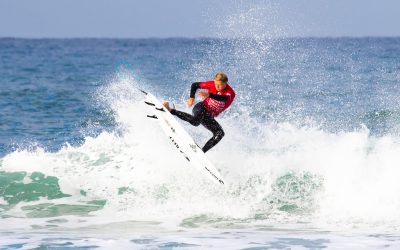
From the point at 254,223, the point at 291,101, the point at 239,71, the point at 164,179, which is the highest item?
the point at 239,71

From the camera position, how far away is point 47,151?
52.0 feet

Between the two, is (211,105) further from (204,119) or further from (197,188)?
(197,188)

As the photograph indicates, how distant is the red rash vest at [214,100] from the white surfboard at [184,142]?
0.54 metres

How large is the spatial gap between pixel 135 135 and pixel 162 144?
1.04 meters

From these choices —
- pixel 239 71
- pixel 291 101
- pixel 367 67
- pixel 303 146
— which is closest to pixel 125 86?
pixel 303 146

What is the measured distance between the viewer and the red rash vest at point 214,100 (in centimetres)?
1091

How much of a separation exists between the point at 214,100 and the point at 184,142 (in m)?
0.83

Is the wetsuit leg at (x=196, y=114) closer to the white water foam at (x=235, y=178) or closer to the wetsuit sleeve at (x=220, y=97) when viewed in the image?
the wetsuit sleeve at (x=220, y=97)

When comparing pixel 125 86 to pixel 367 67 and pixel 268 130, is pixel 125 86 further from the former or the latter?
pixel 367 67

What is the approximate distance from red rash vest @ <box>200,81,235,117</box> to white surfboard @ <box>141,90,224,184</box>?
0.54 m

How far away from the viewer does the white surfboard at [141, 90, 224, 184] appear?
11.2m

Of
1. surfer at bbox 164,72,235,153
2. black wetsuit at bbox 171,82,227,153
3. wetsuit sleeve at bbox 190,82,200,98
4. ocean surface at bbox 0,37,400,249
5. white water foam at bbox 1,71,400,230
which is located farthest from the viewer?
black wetsuit at bbox 171,82,227,153

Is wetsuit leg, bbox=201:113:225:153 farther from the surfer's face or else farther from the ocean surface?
the ocean surface

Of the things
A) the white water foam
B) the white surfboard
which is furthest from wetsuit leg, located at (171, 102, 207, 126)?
the white water foam
